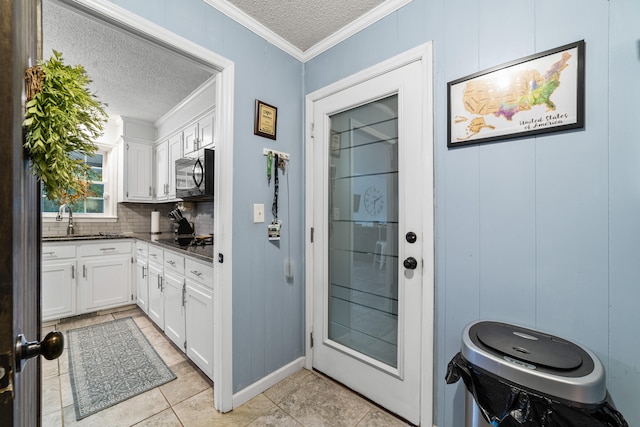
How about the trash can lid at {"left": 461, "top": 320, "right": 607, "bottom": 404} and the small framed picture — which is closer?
the trash can lid at {"left": 461, "top": 320, "right": 607, "bottom": 404}

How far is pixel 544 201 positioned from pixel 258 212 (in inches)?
61.8

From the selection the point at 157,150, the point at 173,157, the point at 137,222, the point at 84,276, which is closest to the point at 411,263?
the point at 173,157

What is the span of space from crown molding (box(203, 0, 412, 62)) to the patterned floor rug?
257 centimetres

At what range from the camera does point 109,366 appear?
7.14ft

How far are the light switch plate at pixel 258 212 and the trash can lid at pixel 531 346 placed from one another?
1385mm

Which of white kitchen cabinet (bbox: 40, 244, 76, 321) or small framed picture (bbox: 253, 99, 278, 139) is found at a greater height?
small framed picture (bbox: 253, 99, 278, 139)

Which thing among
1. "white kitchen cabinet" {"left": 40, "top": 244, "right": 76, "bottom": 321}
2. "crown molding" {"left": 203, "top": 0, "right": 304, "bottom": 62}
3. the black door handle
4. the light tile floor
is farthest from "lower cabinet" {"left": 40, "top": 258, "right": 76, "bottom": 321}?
the black door handle

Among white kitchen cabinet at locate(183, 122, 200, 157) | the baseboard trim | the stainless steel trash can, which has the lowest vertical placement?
the baseboard trim

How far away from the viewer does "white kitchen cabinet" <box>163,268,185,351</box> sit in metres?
2.27

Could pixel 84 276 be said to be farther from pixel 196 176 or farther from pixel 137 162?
pixel 196 176

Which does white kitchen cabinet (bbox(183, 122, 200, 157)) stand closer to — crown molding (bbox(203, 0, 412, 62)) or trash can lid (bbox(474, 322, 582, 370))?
crown molding (bbox(203, 0, 412, 62))

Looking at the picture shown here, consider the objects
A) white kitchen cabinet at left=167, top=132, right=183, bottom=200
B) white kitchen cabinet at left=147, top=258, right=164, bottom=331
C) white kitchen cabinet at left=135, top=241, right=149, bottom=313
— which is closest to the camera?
white kitchen cabinet at left=147, top=258, right=164, bottom=331

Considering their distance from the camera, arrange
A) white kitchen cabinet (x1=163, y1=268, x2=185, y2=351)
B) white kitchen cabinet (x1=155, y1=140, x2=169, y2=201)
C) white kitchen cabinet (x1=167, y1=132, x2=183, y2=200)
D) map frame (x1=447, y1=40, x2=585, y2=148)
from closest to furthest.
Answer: map frame (x1=447, y1=40, x2=585, y2=148) → white kitchen cabinet (x1=163, y1=268, x2=185, y2=351) → white kitchen cabinet (x1=167, y1=132, x2=183, y2=200) → white kitchen cabinet (x1=155, y1=140, x2=169, y2=201)

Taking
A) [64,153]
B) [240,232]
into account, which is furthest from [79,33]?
[64,153]
